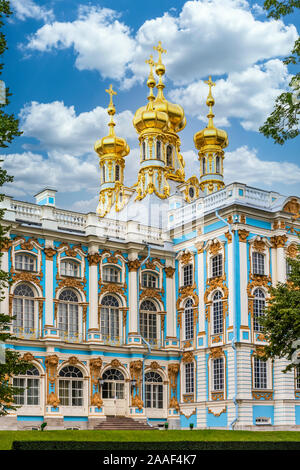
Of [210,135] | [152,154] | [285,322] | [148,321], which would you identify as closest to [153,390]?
[148,321]

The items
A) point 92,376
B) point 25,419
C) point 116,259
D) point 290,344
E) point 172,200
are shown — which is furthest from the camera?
point 172,200

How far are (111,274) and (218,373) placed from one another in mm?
6495

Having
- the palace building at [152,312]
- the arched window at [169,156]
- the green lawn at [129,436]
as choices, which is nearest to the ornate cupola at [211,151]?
the arched window at [169,156]

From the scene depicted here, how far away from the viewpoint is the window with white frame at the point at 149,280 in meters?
34.5

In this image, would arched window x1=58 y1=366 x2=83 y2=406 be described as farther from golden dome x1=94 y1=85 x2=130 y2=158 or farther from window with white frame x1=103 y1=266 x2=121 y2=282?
golden dome x1=94 y1=85 x2=130 y2=158

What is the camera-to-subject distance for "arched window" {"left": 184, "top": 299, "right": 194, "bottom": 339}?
33781mm

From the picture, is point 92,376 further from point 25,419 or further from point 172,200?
point 172,200

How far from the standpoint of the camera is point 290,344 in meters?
22.6

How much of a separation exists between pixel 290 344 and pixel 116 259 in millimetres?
12567

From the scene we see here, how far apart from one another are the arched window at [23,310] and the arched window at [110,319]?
3.40 meters

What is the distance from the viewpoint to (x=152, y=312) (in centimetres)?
3447

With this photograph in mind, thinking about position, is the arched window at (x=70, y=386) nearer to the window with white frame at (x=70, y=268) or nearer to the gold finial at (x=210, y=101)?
the window with white frame at (x=70, y=268)

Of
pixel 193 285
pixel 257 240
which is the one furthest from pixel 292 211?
pixel 193 285

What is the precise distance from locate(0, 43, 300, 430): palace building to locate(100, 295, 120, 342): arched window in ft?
0.17
